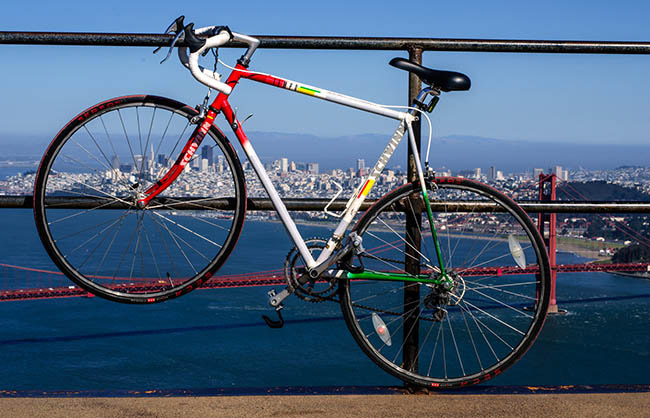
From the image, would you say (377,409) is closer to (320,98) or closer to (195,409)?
(195,409)

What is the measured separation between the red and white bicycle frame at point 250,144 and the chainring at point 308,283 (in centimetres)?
2

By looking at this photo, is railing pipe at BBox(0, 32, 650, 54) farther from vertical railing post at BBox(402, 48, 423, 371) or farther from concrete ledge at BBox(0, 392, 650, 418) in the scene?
concrete ledge at BBox(0, 392, 650, 418)

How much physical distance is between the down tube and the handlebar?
0.19 ft

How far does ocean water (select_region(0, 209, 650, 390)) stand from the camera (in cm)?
2719

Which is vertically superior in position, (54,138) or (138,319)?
(54,138)

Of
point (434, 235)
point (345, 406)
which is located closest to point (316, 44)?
point (434, 235)

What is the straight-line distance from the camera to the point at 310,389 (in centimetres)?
149

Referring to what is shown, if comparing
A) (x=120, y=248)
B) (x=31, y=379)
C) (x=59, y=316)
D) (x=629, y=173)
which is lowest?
(x=31, y=379)

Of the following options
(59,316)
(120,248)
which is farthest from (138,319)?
(120,248)

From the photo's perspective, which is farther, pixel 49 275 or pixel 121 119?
pixel 49 275

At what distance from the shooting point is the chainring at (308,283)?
1414 millimetres

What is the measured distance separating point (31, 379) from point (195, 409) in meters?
30.7

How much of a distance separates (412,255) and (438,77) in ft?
1.37

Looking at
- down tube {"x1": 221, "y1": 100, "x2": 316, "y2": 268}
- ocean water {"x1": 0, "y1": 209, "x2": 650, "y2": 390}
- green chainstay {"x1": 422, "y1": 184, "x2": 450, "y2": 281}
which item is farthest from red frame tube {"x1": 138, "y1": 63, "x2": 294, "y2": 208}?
ocean water {"x1": 0, "y1": 209, "x2": 650, "y2": 390}
